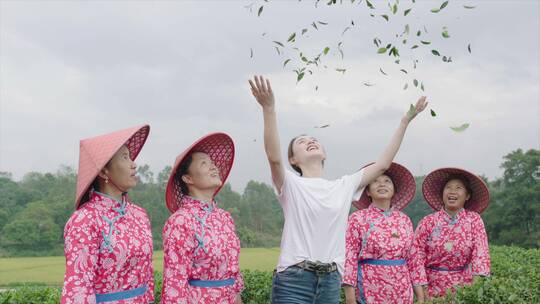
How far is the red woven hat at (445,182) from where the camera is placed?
5.22 meters

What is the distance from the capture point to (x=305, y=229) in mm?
3436

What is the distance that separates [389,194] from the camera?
471cm

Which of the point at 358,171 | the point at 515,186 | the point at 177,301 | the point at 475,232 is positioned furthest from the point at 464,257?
the point at 515,186

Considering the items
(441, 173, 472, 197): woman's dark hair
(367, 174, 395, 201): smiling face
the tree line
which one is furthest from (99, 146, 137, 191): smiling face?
the tree line

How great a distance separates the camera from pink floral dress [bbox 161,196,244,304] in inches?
134

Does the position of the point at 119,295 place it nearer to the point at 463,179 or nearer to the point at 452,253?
the point at 452,253

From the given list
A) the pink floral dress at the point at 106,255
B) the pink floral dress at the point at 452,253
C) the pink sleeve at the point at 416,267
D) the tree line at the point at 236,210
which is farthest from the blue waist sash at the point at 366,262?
the tree line at the point at 236,210

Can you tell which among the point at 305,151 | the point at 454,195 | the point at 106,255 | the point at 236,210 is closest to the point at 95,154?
the point at 106,255

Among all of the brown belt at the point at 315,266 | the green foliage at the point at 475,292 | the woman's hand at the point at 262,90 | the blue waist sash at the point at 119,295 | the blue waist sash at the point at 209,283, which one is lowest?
the green foliage at the point at 475,292

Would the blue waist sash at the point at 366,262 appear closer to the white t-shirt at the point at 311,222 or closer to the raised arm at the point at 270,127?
the white t-shirt at the point at 311,222

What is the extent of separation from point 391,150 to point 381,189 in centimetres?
74

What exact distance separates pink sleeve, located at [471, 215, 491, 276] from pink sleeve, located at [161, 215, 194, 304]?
8.70ft

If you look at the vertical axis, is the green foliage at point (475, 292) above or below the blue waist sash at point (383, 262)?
below

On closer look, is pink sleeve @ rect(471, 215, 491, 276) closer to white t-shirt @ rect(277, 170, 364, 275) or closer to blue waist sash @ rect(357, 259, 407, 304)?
blue waist sash @ rect(357, 259, 407, 304)
